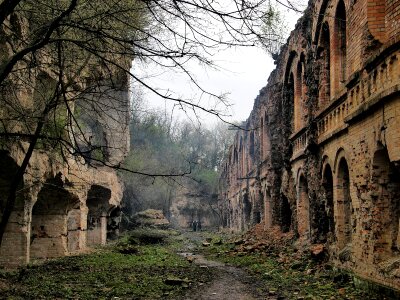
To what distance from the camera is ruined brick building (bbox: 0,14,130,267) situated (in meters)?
6.90

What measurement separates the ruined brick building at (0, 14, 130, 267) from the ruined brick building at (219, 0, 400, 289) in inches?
156

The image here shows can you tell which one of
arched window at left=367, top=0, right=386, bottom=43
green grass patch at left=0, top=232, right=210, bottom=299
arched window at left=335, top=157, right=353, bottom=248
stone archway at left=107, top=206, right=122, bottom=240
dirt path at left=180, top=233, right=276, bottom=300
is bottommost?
dirt path at left=180, top=233, right=276, bottom=300

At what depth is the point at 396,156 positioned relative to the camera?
6.93 meters

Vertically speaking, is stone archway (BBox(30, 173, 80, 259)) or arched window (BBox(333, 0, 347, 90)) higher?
arched window (BBox(333, 0, 347, 90))

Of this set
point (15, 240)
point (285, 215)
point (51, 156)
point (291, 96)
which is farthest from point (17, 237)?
point (291, 96)

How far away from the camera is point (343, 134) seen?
10.2 m

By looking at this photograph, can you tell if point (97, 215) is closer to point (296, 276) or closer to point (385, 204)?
point (296, 276)

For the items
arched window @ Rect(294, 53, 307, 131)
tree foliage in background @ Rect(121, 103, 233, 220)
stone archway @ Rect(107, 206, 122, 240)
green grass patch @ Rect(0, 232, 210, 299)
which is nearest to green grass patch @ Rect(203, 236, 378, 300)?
green grass patch @ Rect(0, 232, 210, 299)

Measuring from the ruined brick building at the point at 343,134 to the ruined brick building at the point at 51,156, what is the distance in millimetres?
3969

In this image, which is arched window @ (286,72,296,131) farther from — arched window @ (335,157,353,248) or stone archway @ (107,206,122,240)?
stone archway @ (107,206,122,240)

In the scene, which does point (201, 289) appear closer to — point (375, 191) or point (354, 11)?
point (375, 191)

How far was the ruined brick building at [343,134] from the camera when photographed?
7.68 metres

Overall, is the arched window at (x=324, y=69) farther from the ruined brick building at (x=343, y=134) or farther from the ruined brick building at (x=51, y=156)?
the ruined brick building at (x=51, y=156)

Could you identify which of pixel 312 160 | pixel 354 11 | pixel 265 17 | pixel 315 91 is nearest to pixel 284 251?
pixel 312 160
